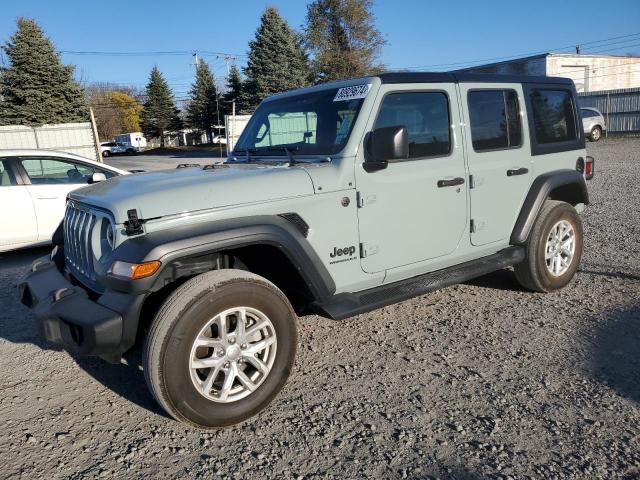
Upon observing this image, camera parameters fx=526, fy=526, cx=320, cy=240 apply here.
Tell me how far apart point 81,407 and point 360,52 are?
4043cm

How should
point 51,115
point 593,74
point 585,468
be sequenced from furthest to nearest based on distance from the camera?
1. point 593,74
2. point 51,115
3. point 585,468

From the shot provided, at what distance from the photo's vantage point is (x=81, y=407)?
3346mm

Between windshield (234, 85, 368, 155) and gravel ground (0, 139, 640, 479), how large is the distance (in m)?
1.55

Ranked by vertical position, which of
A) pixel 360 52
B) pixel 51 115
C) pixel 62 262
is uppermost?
pixel 360 52

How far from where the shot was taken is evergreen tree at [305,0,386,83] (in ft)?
132

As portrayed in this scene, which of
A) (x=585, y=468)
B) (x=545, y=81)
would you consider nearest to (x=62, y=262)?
(x=585, y=468)

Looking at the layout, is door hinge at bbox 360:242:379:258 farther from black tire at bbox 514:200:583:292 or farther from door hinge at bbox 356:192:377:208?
black tire at bbox 514:200:583:292

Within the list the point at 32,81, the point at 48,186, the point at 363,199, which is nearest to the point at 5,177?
the point at 48,186

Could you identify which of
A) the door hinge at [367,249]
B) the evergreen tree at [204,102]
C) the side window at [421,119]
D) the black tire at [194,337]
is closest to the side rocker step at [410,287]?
the door hinge at [367,249]

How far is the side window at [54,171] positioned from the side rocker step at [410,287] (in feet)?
16.9

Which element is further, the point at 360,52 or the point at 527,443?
the point at 360,52

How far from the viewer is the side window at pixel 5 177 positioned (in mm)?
6913

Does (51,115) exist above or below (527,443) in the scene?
above

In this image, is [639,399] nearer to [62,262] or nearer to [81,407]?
[81,407]
